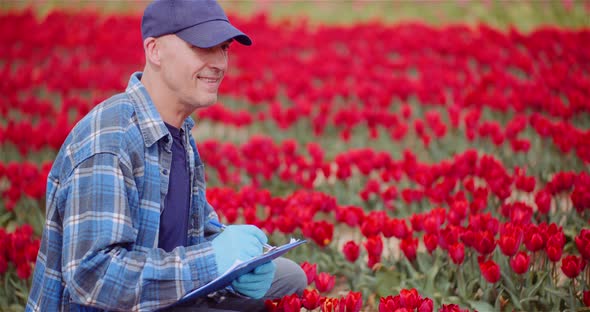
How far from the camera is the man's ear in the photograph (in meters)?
2.64

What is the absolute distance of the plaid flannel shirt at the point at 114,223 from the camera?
93.0 inches

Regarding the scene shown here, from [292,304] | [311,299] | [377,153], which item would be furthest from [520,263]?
[377,153]

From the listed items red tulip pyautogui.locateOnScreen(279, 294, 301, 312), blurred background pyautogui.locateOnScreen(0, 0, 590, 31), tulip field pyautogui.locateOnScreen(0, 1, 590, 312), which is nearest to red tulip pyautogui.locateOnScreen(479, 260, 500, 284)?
tulip field pyautogui.locateOnScreen(0, 1, 590, 312)

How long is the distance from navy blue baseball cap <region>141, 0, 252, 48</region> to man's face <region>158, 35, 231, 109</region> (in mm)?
41

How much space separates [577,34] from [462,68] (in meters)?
2.31

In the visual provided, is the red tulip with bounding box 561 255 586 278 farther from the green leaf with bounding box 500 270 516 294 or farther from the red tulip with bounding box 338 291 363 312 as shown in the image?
the red tulip with bounding box 338 291 363 312

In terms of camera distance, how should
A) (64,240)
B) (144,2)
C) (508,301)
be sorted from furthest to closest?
(144,2)
(508,301)
(64,240)

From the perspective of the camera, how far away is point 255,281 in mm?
2725

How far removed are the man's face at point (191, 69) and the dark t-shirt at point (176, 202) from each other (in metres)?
0.17

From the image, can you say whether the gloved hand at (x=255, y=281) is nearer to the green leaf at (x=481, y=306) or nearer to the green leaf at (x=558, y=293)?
the green leaf at (x=481, y=306)

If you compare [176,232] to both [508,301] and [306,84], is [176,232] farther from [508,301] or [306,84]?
[306,84]

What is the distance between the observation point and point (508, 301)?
3.58 m

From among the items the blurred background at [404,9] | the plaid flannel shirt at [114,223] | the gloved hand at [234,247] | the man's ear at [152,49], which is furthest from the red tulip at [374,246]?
the blurred background at [404,9]

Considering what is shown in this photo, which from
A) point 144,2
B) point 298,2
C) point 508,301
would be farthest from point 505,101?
point 144,2
